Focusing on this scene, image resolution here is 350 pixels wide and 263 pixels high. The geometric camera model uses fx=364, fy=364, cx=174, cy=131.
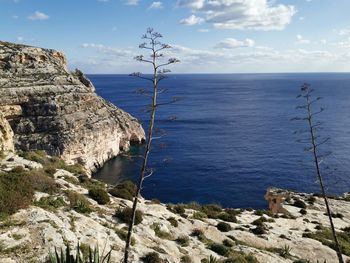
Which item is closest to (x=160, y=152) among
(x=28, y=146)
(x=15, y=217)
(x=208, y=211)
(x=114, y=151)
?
(x=114, y=151)

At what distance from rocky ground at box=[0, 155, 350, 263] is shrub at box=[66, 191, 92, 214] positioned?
2.7 inches

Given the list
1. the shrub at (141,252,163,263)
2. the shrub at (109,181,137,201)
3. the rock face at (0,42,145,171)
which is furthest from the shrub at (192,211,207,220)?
the rock face at (0,42,145,171)

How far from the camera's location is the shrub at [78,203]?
80.9 ft

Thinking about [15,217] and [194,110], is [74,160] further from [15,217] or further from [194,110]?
[194,110]

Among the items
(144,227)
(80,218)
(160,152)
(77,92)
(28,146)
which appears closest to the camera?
(80,218)

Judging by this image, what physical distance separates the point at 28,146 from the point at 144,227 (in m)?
58.1

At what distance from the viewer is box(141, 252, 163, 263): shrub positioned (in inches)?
800

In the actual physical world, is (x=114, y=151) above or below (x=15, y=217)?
below

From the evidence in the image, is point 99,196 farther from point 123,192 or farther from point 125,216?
point 123,192

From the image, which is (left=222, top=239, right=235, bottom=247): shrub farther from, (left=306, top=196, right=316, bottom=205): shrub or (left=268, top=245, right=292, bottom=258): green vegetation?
(left=306, top=196, right=316, bottom=205): shrub

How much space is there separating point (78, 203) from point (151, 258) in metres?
7.50

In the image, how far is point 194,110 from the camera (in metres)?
178

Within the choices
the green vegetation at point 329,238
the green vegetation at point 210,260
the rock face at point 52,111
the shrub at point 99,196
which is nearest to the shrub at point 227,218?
the green vegetation at point 329,238

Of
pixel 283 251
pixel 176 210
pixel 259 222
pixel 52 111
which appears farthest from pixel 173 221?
pixel 52 111
